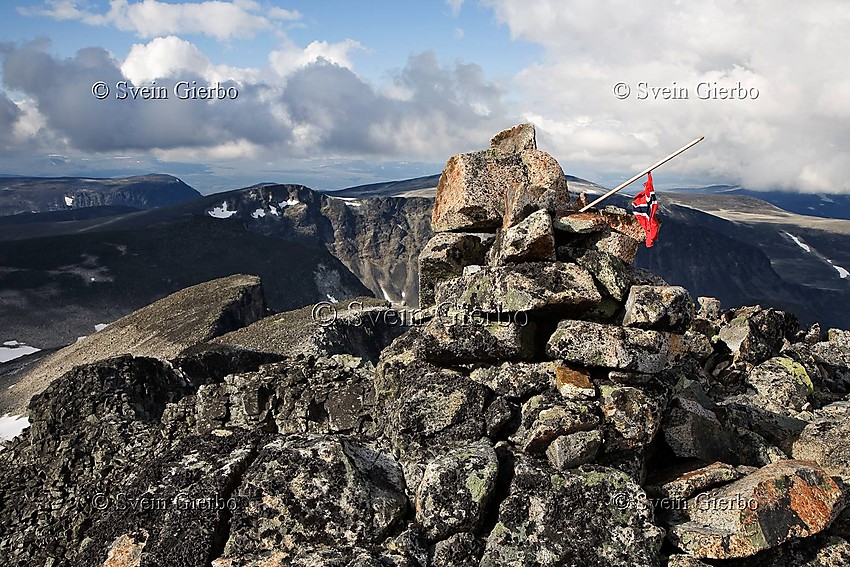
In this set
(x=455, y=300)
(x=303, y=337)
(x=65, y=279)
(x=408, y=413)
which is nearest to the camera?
(x=408, y=413)

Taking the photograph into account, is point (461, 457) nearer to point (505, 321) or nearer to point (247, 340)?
point (505, 321)

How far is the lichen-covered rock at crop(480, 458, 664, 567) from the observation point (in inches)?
393

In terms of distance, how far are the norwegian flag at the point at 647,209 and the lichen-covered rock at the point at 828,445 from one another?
6.26m

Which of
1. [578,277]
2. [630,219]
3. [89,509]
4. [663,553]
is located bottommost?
[89,509]

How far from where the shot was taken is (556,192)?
1645 centimetres

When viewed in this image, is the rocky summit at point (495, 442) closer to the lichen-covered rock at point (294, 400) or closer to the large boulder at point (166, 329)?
the lichen-covered rock at point (294, 400)

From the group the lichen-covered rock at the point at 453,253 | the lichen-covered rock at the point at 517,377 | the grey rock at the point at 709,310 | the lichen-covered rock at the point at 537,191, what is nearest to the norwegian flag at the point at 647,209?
the lichen-covered rock at the point at 537,191

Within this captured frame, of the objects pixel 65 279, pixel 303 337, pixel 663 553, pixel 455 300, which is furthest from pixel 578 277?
pixel 65 279

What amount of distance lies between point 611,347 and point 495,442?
3305 mm

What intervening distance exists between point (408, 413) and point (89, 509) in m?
10.1

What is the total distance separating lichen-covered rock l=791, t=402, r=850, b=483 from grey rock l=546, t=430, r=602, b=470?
22.7ft

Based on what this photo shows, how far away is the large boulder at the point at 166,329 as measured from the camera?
66.9 meters
